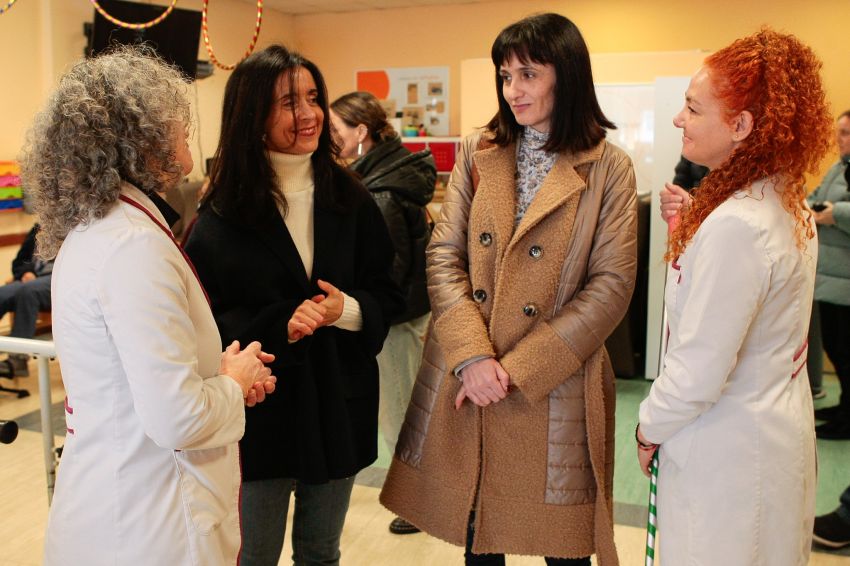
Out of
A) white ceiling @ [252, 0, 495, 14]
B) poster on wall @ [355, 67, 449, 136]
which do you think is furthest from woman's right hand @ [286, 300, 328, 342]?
white ceiling @ [252, 0, 495, 14]

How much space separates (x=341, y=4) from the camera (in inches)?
325

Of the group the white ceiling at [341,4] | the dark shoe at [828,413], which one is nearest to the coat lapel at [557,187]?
the dark shoe at [828,413]

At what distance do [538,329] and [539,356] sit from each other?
2.6 inches

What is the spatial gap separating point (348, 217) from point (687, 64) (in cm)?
518

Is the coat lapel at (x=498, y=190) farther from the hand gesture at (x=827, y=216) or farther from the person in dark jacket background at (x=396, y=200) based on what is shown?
the hand gesture at (x=827, y=216)

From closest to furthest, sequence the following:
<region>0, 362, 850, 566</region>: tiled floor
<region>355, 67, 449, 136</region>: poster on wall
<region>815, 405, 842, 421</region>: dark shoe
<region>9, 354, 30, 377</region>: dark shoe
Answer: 1. <region>0, 362, 850, 566</region>: tiled floor
2. <region>815, 405, 842, 421</region>: dark shoe
3. <region>9, 354, 30, 377</region>: dark shoe
4. <region>355, 67, 449, 136</region>: poster on wall

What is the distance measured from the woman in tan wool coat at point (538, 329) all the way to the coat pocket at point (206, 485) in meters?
0.59

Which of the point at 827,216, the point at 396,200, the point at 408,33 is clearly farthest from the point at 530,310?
the point at 408,33

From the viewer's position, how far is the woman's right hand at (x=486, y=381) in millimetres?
1792

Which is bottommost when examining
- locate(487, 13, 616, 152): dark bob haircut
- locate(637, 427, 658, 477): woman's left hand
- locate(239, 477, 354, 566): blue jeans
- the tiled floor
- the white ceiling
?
the tiled floor

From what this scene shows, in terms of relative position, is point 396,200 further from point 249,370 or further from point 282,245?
point 249,370

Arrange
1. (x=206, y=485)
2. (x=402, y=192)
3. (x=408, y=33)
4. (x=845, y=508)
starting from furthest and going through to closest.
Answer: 1. (x=408, y=33)
2. (x=402, y=192)
3. (x=845, y=508)
4. (x=206, y=485)

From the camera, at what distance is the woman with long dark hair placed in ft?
5.80

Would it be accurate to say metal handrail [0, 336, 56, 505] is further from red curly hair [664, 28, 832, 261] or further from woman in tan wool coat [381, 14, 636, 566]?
red curly hair [664, 28, 832, 261]
